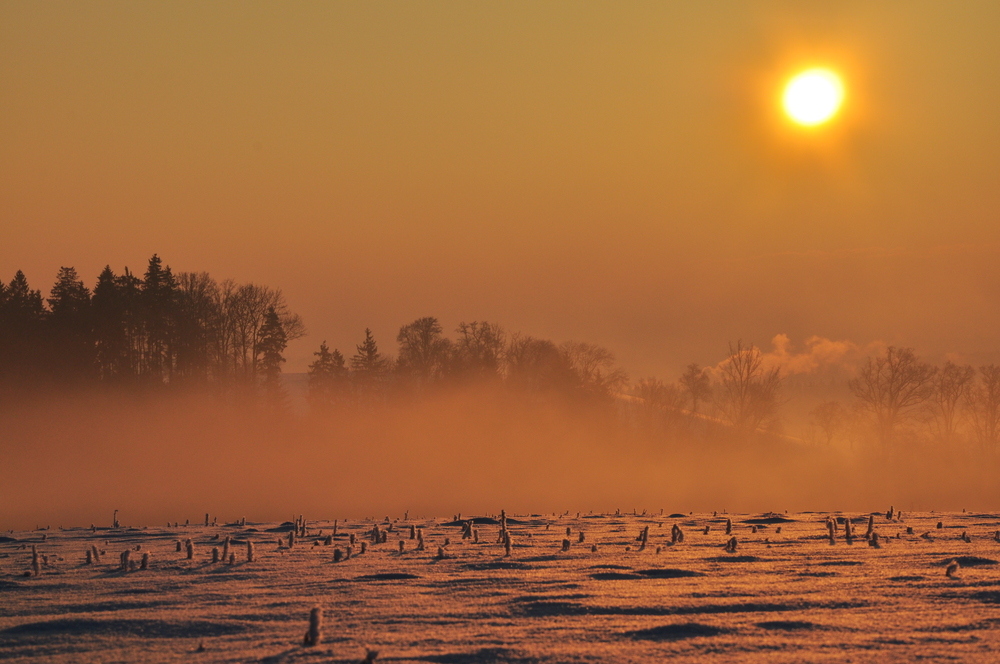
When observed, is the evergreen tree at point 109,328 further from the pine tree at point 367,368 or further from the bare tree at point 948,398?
the bare tree at point 948,398

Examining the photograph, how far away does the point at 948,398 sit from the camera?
94.2m

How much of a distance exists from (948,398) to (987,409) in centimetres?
390

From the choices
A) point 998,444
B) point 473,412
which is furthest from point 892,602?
point 998,444

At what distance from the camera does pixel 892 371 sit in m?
86.0

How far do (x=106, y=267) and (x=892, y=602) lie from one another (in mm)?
67187

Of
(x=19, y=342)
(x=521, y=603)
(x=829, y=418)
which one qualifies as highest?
(x=19, y=342)

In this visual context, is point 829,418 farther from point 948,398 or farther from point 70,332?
point 70,332

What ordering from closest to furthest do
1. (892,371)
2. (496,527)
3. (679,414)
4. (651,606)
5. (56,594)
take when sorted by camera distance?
(651,606) < (56,594) < (496,527) < (892,371) < (679,414)

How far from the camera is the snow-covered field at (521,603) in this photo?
39.7 ft

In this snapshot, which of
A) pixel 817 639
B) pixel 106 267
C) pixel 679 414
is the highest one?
pixel 106 267

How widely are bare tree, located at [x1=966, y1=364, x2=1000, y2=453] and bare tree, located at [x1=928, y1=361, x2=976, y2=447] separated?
0.89 meters

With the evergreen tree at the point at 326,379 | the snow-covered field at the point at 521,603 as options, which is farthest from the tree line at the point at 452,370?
the snow-covered field at the point at 521,603

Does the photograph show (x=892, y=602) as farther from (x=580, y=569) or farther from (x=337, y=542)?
(x=337, y=542)

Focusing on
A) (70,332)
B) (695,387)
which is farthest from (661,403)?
(70,332)
